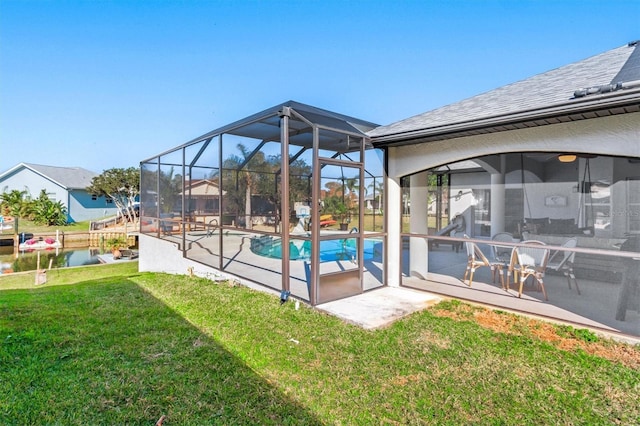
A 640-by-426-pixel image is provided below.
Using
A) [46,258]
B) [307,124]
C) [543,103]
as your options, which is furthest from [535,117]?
[46,258]

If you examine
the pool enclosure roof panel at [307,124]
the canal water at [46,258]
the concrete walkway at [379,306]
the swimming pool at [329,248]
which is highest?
the pool enclosure roof panel at [307,124]

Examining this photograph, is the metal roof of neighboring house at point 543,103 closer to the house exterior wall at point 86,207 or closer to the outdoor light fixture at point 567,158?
the outdoor light fixture at point 567,158

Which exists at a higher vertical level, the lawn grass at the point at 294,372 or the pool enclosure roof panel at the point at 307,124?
the pool enclosure roof panel at the point at 307,124

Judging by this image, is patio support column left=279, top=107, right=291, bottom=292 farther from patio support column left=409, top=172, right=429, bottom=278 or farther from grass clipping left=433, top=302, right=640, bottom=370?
grass clipping left=433, top=302, right=640, bottom=370

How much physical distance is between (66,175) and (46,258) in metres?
15.9

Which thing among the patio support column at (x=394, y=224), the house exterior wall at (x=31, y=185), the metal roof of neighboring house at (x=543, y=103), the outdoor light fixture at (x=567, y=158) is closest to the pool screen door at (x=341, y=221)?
the patio support column at (x=394, y=224)

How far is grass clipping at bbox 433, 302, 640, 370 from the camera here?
12.7 ft

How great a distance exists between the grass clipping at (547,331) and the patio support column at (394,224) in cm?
128

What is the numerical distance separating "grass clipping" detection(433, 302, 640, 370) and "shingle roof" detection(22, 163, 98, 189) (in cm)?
3367

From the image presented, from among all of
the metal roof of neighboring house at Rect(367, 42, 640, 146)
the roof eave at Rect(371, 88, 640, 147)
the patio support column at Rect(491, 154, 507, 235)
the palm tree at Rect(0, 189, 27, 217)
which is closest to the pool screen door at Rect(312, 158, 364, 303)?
the metal roof of neighboring house at Rect(367, 42, 640, 146)

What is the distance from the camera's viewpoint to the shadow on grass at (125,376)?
279cm

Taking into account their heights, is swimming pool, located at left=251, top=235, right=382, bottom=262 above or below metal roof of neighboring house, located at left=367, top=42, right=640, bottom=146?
below

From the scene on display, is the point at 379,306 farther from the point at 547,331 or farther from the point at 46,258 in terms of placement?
the point at 46,258

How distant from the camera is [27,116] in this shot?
15961 mm
